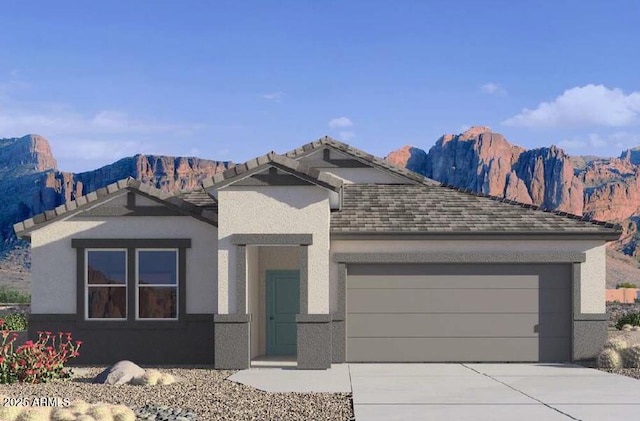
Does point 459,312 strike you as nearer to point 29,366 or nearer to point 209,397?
point 209,397

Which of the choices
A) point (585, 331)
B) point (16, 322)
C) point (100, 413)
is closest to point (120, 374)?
point (100, 413)

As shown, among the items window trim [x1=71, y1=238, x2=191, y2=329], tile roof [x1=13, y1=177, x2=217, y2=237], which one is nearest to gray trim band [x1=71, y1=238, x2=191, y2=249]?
window trim [x1=71, y1=238, x2=191, y2=329]

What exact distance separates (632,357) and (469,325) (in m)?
3.45

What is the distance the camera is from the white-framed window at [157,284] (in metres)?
19.4

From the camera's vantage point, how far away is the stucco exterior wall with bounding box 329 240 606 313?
19547mm

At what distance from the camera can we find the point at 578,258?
19562 millimetres

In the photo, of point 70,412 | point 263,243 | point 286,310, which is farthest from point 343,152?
point 70,412

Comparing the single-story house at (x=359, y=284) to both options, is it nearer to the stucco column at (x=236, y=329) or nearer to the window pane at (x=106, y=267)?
the window pane at (x=106, y=267)

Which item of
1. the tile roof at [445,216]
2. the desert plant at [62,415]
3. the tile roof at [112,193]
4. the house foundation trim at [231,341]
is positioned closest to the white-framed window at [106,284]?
the tile roof at [112,193]

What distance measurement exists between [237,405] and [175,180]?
130 m

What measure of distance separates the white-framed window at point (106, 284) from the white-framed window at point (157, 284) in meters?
0.34

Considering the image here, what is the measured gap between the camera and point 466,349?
19.7 meters

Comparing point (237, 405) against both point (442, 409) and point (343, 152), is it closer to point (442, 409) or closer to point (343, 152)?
point (442, 409)

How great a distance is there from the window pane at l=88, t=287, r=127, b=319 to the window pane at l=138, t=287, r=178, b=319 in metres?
0.41
